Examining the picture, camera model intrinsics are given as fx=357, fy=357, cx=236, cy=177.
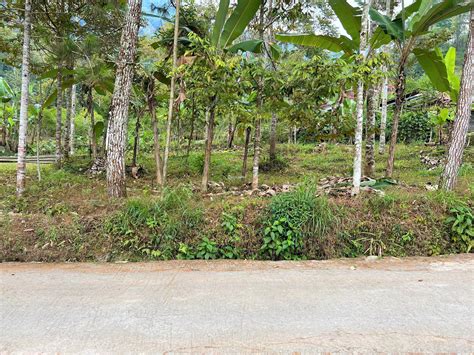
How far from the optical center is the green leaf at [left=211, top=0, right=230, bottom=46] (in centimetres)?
612

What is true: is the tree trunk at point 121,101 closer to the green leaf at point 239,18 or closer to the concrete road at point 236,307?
the green leaf at point 239,18

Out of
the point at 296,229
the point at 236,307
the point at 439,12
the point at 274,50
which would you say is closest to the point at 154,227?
the point at 296,229

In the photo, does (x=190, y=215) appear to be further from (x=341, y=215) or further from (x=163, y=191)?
(x=341, y=215)

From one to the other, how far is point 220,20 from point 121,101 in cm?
222

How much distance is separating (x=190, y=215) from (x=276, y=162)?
5730mm

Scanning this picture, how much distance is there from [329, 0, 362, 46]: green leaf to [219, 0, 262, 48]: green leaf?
53.1 inches

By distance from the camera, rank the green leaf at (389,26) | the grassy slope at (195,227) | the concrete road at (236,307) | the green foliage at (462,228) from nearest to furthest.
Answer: the concrete road at (236,307), the grassy slope at (195,227), the green foliage at (462,228), the green leaf at (389,26)

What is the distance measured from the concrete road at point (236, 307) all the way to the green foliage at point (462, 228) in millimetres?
657

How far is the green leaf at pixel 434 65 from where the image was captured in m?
6.70

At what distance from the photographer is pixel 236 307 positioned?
10.7 ft

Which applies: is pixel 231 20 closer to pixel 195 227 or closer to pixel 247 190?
pixel 247 190

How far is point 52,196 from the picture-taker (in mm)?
6512

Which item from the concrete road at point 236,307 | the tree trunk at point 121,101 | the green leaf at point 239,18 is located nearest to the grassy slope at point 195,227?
the concrete road at point 236,307

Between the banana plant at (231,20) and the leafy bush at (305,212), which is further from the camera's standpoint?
the banana plant at (231,20)
